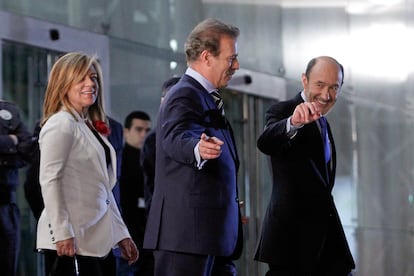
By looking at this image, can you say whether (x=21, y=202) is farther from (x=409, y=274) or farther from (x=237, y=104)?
(x=409, y=274)

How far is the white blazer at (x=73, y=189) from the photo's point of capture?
4586 millimetres

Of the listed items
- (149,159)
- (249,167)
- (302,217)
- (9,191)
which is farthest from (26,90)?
(302,217)

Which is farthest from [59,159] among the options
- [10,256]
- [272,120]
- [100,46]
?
[100,46]

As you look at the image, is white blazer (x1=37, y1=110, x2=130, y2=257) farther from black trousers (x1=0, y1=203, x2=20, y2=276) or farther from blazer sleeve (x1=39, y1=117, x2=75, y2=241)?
black trousers (x1=0, y1=203, x2=20, y2=276)

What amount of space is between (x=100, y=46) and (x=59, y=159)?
4177 mm

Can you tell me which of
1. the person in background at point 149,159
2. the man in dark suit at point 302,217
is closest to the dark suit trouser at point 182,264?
the man in dark suit at point 302,217

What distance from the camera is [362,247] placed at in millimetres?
10531

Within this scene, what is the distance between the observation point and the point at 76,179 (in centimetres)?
468

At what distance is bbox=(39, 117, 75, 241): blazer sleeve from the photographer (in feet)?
15.0

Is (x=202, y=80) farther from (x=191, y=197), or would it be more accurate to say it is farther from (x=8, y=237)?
(x=8, y=237)

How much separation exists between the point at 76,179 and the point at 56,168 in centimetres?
12

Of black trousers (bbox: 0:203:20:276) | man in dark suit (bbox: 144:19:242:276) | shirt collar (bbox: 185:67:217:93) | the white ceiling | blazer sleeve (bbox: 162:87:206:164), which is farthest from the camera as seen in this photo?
the white ceiling

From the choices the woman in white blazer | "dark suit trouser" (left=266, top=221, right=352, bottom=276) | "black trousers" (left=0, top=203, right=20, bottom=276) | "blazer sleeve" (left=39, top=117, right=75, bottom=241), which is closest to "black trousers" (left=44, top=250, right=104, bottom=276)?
the woman in white blazer

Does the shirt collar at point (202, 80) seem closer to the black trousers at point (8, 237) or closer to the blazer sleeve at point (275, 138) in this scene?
the blazer sleeve at point (275, 138)
